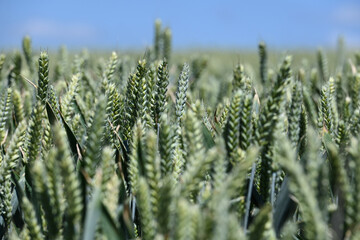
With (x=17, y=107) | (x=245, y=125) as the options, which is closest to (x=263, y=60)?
(x=17, y=107)

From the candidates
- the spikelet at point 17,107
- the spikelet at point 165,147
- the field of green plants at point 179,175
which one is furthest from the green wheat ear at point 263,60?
the spikelet at point 165,147

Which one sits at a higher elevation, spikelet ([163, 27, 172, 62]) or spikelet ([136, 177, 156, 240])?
spikelet ([163, 27, 172, 62])

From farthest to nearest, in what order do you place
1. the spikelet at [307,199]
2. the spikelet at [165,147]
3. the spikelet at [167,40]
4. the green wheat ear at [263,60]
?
the spikelet at [167,40]
the green wheat ear at [263,60]
the spikelet at [165,147]
the spikelet at [307,199]

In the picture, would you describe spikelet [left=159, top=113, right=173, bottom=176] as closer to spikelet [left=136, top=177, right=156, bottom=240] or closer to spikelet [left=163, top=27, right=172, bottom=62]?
spikelet [left=136, top=177, right=156, bottom=240]

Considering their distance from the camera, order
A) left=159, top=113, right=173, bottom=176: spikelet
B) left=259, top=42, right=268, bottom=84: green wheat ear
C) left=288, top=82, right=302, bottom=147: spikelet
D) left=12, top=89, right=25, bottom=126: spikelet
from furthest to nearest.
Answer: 1. left=259, top=42, right=268, bottom=84: green wheat ear
2. left=12, top=89, right=25, bottom=126: spikelet
3. left=288, top=82, right=302, bottom=147: spikelet
4. left=159, top=113, right=173, bottom=176: spikelet

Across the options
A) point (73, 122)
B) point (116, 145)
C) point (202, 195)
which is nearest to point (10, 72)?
point (73, 122)

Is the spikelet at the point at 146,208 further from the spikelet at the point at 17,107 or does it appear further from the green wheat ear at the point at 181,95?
the spikelet at the point at 17,107

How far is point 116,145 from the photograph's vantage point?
43.8 inches

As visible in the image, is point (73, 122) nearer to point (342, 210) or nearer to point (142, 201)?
point (142, 201)

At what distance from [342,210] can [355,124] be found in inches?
14.9

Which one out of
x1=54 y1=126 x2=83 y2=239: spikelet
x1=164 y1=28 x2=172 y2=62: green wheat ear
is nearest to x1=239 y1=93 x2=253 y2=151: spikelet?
x1=54 y1=126 x2=83 y2=239: spikelet

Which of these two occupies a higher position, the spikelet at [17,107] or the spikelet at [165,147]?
the spikelet at [165,147]

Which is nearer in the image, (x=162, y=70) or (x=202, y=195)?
(x=202, y=195)

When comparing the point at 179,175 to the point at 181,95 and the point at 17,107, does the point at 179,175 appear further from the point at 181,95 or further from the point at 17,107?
the point at 17,107
